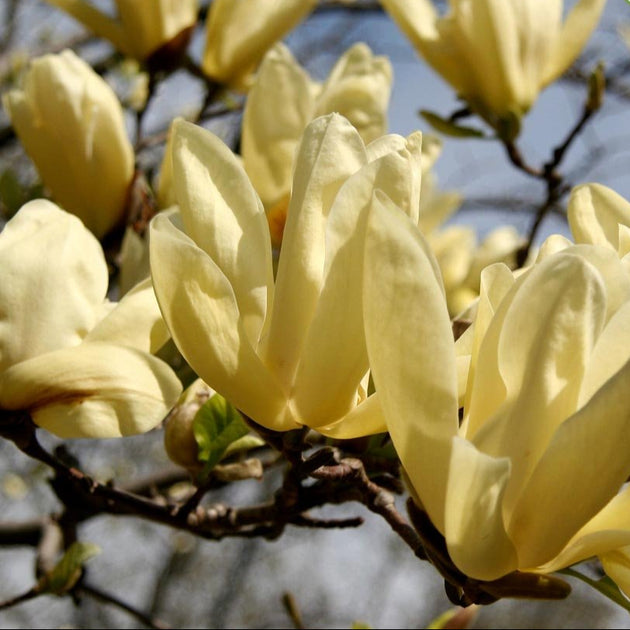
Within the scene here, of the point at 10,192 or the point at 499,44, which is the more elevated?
the point at 10,192

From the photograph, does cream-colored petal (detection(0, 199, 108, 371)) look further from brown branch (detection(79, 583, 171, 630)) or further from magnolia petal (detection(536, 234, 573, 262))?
brown branch (detection(79, 583, 171, 630))

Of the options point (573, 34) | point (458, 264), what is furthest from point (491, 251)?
point (573, 34)

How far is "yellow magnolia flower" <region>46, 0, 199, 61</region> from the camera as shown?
1.37 m

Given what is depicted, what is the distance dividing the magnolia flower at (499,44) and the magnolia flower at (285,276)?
77cm

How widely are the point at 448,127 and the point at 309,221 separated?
0.82m

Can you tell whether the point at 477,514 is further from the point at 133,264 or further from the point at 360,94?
the point at 360,94

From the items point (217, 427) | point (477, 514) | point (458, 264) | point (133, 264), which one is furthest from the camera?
point (458, 264)

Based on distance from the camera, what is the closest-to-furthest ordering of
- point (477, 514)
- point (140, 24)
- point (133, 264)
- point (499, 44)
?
point (477, 514), point (133, 264), point (499, 44), point (140, 24)

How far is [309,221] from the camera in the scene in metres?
0.52

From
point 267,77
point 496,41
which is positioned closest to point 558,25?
point 496,41

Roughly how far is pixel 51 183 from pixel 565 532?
0.81m

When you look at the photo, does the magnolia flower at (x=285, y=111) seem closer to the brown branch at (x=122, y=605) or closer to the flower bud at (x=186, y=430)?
the flower bud at (x=186, y=430)

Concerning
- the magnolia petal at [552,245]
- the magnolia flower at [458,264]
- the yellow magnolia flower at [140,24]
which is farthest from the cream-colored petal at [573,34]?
the magnolia petal at [552,245]

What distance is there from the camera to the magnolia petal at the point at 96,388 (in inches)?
23.4
